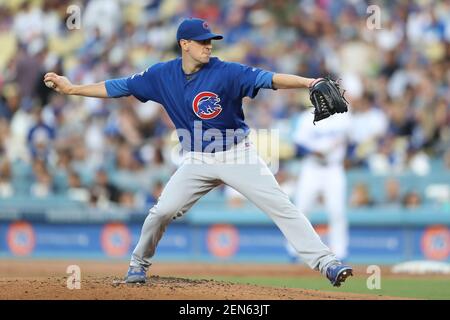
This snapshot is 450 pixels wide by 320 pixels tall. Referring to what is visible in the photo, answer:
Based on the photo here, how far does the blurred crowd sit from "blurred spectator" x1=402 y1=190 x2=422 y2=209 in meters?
0.03

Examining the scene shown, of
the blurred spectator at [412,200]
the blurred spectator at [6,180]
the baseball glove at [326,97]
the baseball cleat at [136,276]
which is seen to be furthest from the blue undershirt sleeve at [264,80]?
the blurred spectator at [6,180]

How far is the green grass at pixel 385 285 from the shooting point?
28.9 ft

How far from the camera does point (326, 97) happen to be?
666 centimetres

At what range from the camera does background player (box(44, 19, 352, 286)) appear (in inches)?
276

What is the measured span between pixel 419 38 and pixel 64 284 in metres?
9.73

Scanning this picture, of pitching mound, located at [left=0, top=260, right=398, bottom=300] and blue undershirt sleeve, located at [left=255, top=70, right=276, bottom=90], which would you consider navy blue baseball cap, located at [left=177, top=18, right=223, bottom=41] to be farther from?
pitching mound, located at [left=0, top=260, right=398, bottom=300]

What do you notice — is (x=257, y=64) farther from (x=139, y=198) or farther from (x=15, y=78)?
(x=15, y=78)

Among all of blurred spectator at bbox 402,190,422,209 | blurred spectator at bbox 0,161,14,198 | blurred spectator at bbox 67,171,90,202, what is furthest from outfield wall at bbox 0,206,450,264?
blurred spectator at bbox 0,161,14,198

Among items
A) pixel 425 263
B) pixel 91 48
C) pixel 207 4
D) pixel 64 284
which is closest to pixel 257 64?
pixel 207 4

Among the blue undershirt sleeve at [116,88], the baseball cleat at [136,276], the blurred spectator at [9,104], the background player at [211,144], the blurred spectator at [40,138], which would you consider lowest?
the baseball cleat at [136,276]

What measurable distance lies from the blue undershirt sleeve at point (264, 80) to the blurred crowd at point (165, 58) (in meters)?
6.58

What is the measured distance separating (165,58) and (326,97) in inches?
397

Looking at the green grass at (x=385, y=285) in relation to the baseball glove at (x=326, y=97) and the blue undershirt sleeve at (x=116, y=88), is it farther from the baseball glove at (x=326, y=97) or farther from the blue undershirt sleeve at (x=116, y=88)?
the blue undershirt sleeve at (x=116, y=88)

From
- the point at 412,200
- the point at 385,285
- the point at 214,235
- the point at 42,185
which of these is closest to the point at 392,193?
the point at 412,200
